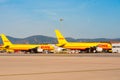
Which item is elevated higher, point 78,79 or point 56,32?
point 56,32

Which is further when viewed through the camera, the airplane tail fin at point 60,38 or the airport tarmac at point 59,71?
the airplane tail fin at point 60,38

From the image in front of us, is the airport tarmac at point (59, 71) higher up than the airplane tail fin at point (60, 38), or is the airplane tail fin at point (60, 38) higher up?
the airplane tail fin at point (60, 38)

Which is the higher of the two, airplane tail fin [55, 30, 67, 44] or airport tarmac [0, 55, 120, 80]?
airplane tail fin [55, 30, 67, 44]

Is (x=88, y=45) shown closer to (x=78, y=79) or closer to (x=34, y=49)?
(x=34, y=49)

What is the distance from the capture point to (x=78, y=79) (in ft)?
81.1

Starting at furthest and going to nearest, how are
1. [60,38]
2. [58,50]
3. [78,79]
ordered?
[60,38], [58,50], [78,79]

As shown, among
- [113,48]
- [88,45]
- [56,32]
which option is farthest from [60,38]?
[113,48]

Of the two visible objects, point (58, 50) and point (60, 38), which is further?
point (60, 38)

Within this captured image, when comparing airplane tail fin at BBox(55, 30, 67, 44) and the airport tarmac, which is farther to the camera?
airplane tail fin at BBox(55, 30, 67, 44)

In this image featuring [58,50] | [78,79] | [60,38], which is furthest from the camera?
[60,38]

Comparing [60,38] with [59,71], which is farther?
[60,38]

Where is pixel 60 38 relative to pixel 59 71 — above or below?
above

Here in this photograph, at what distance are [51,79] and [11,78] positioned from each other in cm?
340

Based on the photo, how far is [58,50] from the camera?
149 metres
